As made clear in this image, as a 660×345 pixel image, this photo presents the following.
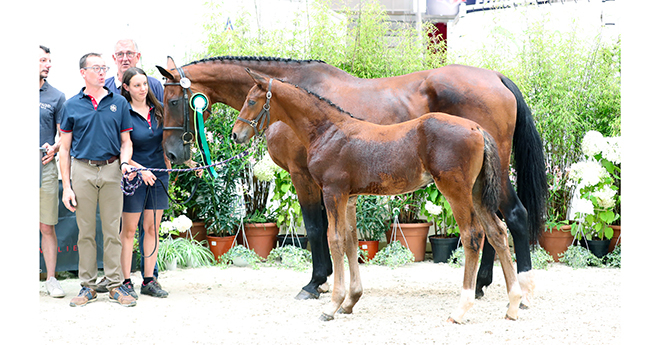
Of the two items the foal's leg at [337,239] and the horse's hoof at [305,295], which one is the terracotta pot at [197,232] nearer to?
the horse's hoof at [305,295]

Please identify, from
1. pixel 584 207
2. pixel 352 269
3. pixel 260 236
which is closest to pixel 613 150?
pixel 584 207

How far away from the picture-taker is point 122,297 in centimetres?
391

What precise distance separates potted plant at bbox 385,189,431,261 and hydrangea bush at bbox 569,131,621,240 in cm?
158

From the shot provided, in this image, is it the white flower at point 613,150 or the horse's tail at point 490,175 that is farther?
the white flower at point 613,150

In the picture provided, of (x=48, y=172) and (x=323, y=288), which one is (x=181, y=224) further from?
(x=323, y=288)

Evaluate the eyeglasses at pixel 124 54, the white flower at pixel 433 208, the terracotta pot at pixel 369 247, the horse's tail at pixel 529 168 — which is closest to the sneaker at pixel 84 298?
the eyeglasses at pixel 124 54

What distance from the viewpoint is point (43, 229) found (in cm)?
436

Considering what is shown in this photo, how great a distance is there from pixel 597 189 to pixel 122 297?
15.4ft

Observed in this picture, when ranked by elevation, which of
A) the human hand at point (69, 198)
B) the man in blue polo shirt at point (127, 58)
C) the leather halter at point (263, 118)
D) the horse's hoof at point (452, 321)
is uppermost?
the man in blue polo shirt at point (127, 58)

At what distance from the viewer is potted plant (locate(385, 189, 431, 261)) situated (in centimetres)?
575

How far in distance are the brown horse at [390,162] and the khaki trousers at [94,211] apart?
3.95 ft

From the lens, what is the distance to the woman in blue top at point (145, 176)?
4.07 metres
